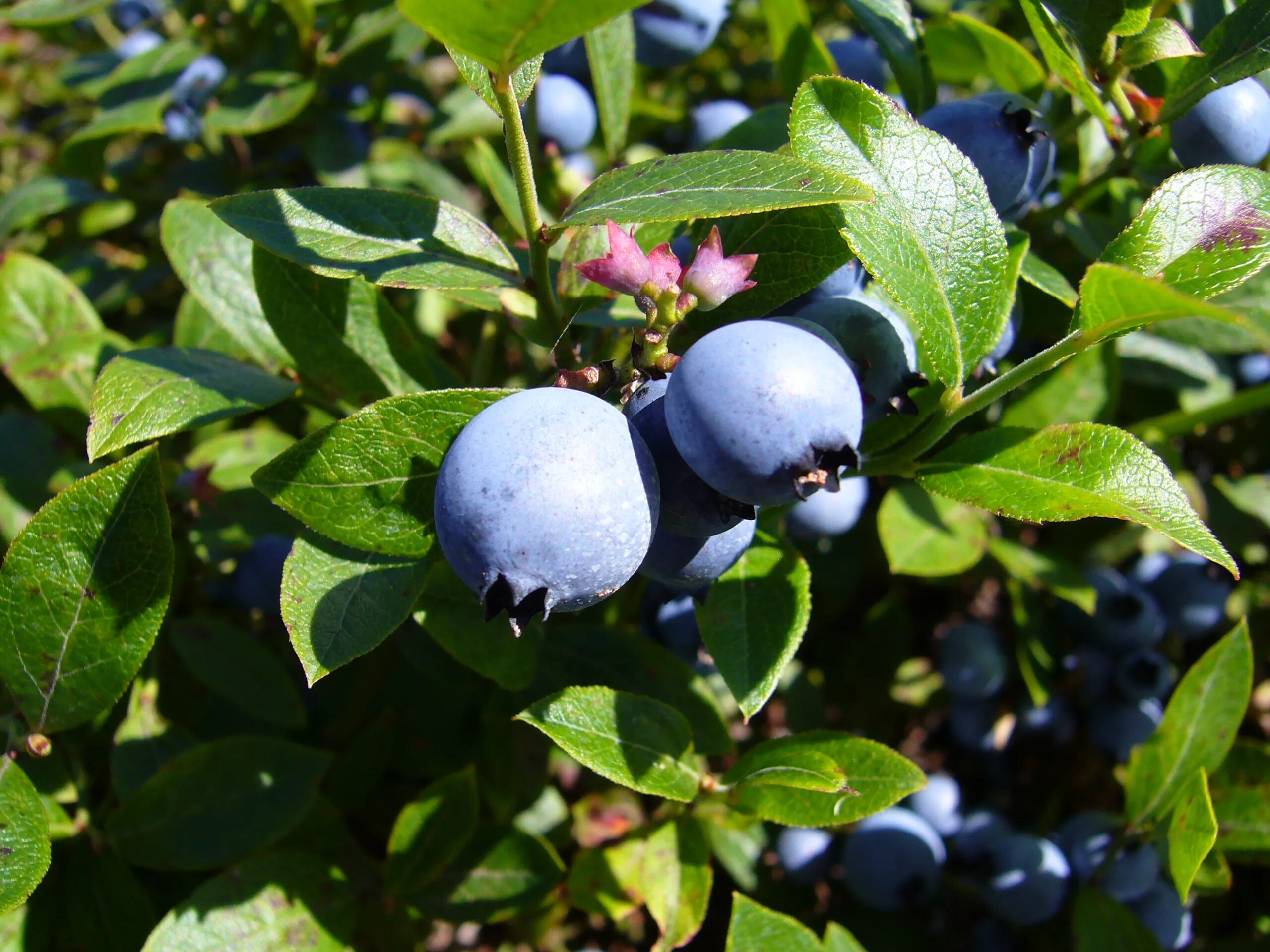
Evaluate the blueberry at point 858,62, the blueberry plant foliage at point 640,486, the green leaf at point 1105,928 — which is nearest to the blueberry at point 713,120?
the blueberry plant foliage at point 640,486

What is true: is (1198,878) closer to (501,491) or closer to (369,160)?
(501,491)

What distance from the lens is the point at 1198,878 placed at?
148cm

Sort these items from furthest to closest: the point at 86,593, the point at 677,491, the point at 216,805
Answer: the point at 216,805 < the point at 86,593 < the point at 677,491

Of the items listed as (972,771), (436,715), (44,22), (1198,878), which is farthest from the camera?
(972,771)

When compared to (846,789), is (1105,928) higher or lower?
lower

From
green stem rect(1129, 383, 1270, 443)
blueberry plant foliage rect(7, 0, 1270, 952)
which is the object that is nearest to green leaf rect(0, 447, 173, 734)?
blueberry plant foliage rect(7, 0, 1270, 952)

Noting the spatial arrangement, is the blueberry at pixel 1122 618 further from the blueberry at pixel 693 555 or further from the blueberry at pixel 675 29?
the blueberry at pixel 675 29

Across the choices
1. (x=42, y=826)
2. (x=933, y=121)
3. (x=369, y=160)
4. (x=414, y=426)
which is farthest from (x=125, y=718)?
(x=933, y=121)

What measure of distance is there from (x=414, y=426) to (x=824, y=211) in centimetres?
49

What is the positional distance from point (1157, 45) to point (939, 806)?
4.82 ft

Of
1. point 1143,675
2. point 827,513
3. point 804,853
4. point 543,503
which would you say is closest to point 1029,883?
point 804,853

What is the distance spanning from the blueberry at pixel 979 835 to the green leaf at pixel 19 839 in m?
1.64

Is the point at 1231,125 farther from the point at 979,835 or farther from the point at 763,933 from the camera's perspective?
the point at 979,835

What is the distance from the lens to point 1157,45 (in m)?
1.21
